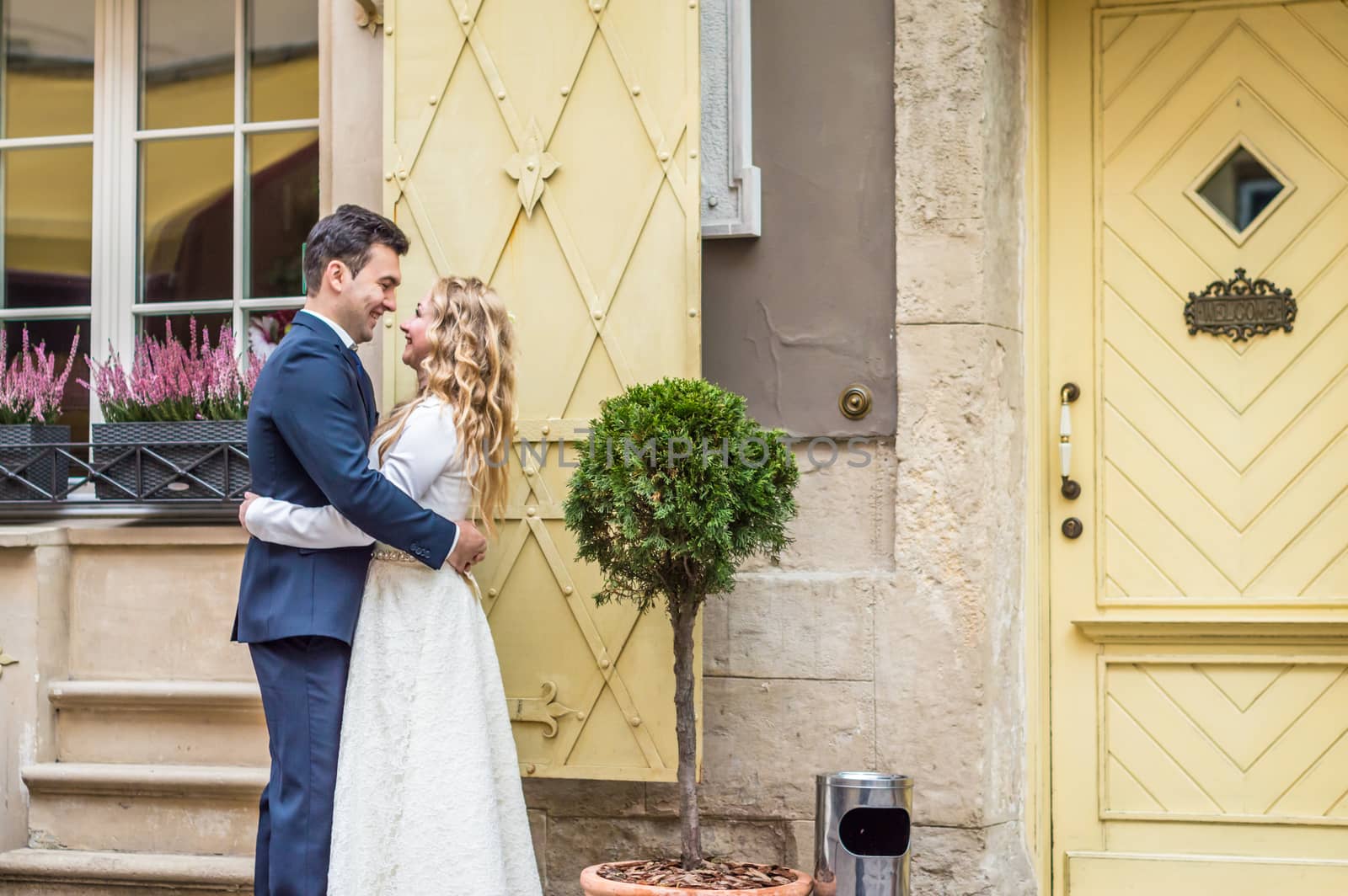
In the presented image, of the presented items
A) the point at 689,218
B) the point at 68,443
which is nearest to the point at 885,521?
the point at 689,218

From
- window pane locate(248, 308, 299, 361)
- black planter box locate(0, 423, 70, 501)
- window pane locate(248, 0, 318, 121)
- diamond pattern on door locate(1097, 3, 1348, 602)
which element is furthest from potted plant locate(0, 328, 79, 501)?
diamond pattern on door locate(1097, 3, 1348, 602)

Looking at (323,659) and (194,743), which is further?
(194,743)

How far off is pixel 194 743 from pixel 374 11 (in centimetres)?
229

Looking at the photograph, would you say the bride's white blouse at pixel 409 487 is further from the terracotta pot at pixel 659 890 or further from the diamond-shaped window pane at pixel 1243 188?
the diamond-shaped window pane at pixel 1243 188

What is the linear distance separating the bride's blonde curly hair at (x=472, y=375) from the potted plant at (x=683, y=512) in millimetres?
243

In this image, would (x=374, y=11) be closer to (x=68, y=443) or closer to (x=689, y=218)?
(x=689, y=218)

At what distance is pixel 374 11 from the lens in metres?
4.48

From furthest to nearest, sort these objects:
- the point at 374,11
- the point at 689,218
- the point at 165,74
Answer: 1. the point at 165,74
2. the point at 374,11
3. the point at 689,218

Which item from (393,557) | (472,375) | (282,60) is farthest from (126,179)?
(393,557)

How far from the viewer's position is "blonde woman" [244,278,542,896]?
11.2ft

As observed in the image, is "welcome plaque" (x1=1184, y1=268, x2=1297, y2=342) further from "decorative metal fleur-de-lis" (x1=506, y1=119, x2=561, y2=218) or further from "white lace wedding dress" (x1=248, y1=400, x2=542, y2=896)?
"white lace wedding dress" (x1=248, y1=400, x2=542, y2=896)

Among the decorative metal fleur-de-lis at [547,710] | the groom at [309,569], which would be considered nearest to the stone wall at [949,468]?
the decorative metal fleur-de-lis at [547,710]

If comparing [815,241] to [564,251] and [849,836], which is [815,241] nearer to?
[564,251]

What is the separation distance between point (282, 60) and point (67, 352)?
125cm
